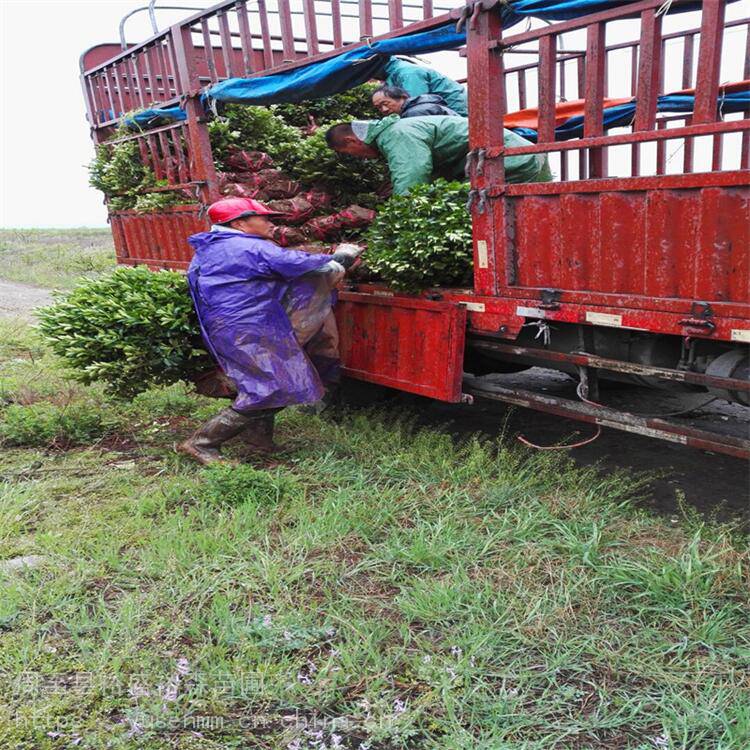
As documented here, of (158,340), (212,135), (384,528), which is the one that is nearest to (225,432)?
(158,340)

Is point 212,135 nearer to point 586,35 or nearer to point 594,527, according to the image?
point 586,35

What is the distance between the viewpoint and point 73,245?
22.3m

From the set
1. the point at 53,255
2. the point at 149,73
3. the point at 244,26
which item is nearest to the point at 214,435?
the point at 244,26

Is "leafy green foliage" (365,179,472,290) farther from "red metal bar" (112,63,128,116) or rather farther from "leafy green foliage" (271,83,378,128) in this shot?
"red metal bar" (112,63,128,116)

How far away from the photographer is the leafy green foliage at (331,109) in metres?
6.69

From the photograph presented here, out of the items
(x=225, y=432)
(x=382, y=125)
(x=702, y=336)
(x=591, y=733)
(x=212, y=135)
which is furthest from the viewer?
(x=212, y=135)

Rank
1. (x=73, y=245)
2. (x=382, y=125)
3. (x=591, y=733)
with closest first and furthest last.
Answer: (x=591, y=733) < (x=382, y=125) < (x=73, y=245)

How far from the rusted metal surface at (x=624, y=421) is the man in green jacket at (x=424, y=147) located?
1.40 m

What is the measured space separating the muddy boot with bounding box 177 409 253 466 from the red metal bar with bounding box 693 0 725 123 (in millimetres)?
3036

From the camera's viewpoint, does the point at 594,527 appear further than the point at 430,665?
Yes

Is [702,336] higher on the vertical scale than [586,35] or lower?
lower

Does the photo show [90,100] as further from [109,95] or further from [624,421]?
[624,421]

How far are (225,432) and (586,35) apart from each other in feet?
9.99

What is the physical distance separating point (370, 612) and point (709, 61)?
271cm
